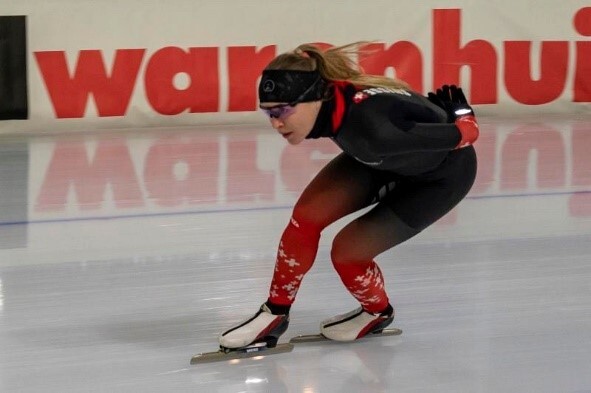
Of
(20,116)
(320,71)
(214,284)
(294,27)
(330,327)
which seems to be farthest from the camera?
(294,27)

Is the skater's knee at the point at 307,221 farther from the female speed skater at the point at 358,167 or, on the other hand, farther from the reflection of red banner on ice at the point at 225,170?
the reflection of red banner on ice at the point at 225,170

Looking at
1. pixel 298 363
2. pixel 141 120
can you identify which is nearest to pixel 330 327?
pixel 298 363

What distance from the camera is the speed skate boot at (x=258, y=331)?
9.27 ft

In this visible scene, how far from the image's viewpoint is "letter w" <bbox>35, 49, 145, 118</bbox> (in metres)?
7.31

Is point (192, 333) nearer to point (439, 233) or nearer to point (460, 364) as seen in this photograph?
point (460, 364)

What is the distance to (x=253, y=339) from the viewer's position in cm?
284

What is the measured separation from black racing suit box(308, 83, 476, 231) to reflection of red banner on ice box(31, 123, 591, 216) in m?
2.10

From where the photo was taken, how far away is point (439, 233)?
4375 millimetres

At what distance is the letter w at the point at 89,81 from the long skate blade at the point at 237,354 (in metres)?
4.88

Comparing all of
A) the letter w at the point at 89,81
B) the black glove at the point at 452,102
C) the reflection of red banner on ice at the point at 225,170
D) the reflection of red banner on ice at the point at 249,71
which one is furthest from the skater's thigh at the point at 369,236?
the letter w at the point at 89,81

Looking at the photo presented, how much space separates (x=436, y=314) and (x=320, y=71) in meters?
1.04

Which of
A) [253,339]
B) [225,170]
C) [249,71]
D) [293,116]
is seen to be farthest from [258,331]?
[249,71]

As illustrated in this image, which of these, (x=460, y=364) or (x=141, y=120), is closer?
(x=460, y=364)

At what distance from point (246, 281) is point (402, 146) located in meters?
1.21
